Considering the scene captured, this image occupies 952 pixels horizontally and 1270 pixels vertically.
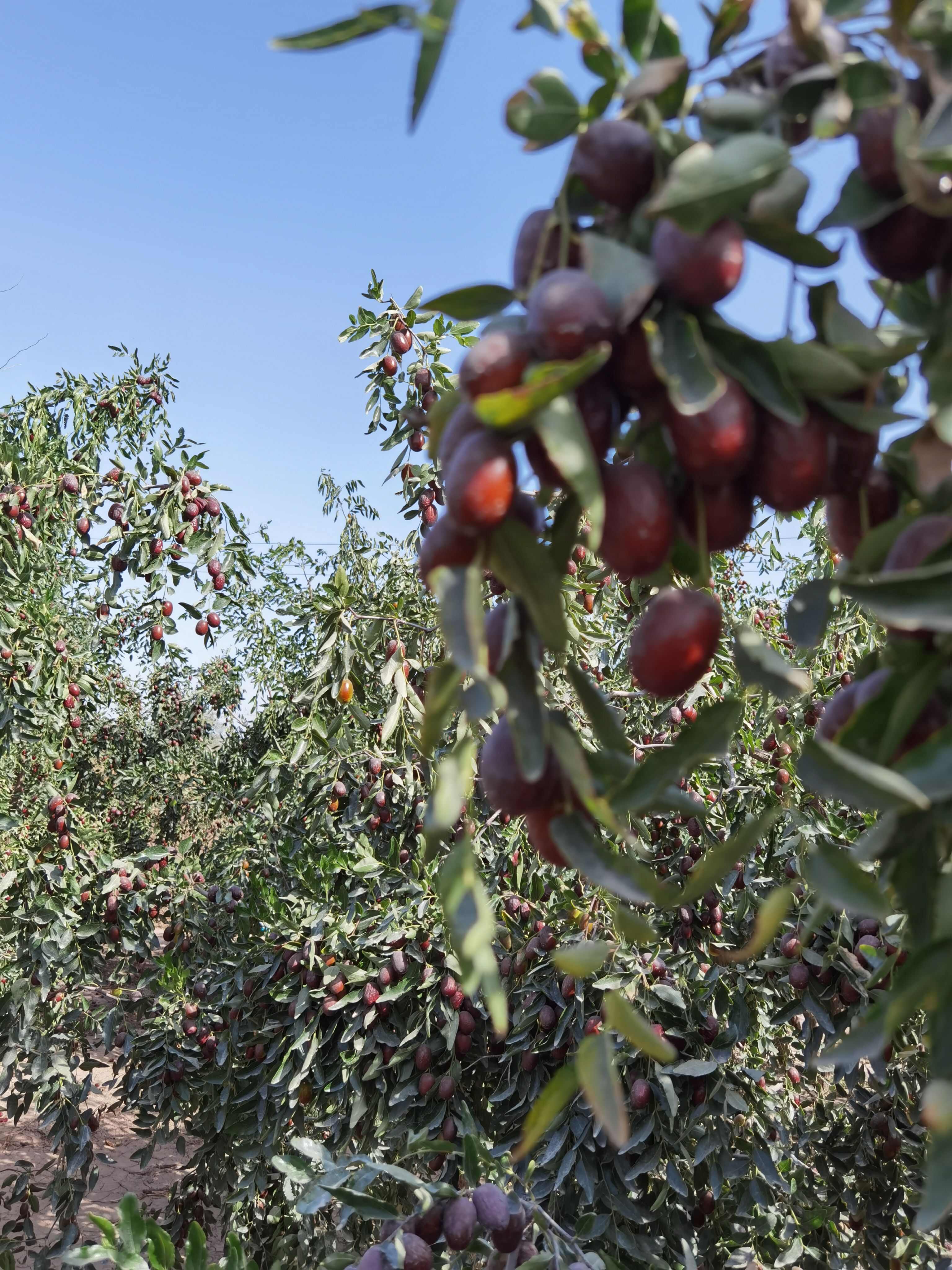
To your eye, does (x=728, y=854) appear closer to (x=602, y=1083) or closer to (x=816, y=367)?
(x=602, y=1083)

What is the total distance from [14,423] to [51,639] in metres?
1.29

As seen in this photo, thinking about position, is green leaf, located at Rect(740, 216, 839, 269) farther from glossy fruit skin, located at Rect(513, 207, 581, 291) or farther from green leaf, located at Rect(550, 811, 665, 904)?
green leaf, located at Rect(550, 811, 665, 904)

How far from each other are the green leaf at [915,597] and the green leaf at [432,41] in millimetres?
451

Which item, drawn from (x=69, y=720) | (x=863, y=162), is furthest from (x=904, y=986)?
(x=69, y=720)

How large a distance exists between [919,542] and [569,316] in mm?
270

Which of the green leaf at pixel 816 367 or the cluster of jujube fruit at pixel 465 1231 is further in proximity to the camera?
the cluster of jujube fruit at pixel 465 1231

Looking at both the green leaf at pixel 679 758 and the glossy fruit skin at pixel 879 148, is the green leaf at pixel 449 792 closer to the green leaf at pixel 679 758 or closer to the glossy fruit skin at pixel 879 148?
the green leaf at pixel 679 758

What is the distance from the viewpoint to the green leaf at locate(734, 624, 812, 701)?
1.94 ft

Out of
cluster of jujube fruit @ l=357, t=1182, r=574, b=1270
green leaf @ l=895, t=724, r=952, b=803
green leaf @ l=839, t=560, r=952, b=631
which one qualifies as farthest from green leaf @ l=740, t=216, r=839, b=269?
cluster of jujube fruit @ l=357, t=1182, r=574, b=1270

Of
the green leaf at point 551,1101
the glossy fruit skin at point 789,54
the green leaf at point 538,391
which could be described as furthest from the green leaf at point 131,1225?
the glossy fruit skin at point 789,54

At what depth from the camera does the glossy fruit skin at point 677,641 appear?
655 mm

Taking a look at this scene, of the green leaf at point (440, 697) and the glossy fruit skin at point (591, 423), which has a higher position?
the glossy fruit skin at point (591, 423)

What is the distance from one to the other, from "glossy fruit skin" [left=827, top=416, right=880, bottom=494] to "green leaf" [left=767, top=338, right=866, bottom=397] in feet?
0.09

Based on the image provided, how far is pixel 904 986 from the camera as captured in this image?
545 millimetres
